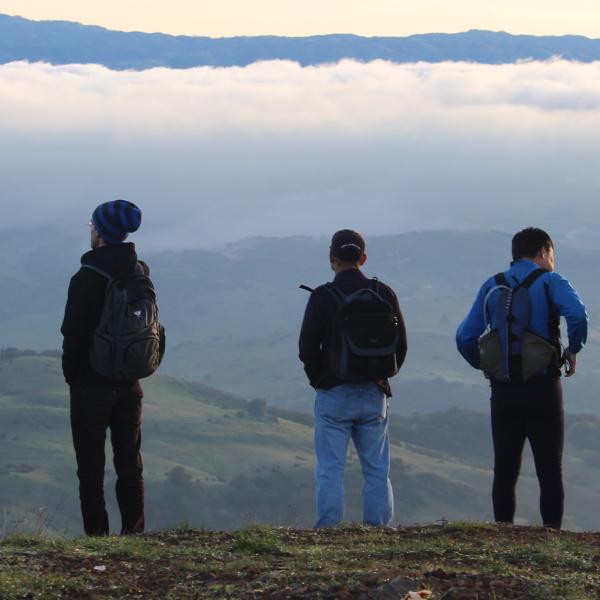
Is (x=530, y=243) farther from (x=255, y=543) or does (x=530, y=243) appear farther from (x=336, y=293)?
(x=255, y=543)

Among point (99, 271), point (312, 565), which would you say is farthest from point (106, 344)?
point (312, 565)

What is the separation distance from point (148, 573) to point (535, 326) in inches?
148

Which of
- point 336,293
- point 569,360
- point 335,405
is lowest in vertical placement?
point 335,405

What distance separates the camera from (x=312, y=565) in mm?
7574

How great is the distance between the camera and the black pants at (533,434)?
942 centimetres

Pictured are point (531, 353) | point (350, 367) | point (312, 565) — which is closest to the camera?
point (312, 565)

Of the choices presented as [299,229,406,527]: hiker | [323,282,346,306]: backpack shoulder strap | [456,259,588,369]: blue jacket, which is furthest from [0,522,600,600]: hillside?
[323,282,346,306]: backpack shoulder strap

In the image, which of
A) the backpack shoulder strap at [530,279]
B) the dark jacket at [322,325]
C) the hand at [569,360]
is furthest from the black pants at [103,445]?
the hand at [569,360]

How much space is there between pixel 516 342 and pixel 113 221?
329 centimetres

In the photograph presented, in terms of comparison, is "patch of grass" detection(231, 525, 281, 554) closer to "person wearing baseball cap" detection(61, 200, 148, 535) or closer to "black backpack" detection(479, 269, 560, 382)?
"person wearing baseball cap" detection(61, 200, 148, 535)

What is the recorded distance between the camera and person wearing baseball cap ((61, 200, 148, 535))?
897 cm

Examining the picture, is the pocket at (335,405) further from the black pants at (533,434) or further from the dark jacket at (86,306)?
the dark jacket at (86,306)

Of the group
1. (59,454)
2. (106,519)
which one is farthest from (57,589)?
(59,454)

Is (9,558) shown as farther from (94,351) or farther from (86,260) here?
(86,260)
